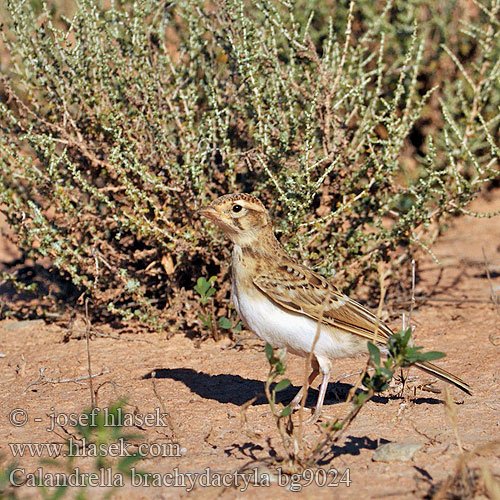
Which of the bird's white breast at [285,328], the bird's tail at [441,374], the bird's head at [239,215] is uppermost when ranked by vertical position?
the bird's head at [239,215]

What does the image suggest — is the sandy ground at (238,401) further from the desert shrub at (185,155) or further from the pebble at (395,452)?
the desert shrub at (185,155)

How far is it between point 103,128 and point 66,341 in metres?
1.75

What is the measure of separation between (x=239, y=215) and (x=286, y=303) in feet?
2.10

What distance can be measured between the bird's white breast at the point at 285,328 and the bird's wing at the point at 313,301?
4 centimetres

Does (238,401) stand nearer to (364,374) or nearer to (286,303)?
(286,303)

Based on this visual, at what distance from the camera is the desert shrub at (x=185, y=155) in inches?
214

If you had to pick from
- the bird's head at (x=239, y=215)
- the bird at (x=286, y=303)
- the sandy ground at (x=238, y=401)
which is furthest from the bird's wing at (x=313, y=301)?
the sandy ground at (x=238, y=401)

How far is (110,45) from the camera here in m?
5.67

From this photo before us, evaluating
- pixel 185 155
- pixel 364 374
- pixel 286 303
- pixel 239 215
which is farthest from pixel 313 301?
pixel 185 155

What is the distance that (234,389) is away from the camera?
5.05 m

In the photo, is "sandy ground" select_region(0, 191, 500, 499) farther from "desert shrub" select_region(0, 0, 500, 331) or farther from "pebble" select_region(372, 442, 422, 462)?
"desert shrub" select_region(0, 0, 500, 331)

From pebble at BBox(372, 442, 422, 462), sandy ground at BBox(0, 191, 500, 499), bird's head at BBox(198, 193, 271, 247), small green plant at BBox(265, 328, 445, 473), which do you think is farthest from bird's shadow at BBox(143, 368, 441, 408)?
small green plant at BBox(265, 328, 445, 473)

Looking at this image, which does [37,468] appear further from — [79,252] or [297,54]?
[297,54]

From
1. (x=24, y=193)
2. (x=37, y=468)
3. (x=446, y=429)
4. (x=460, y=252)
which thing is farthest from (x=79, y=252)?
(x=460, y=252)
